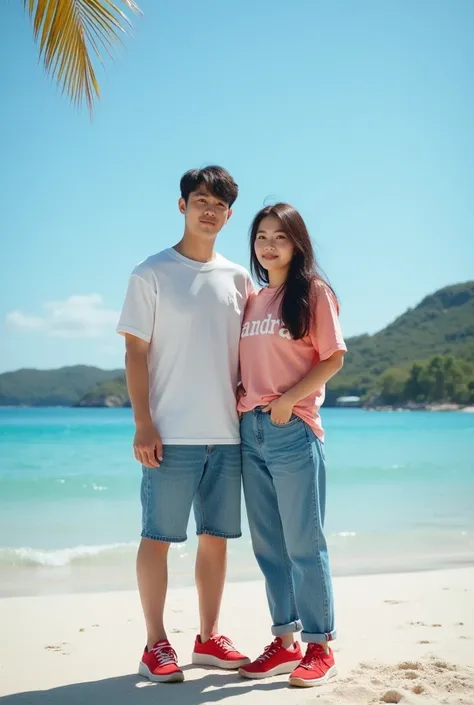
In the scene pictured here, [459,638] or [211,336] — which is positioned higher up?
[211,336]

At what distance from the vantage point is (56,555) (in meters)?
7.49

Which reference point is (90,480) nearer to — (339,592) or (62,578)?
(62,578)

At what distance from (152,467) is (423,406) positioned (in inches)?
3190

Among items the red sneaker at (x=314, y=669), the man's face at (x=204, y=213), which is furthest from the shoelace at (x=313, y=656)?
the man's face at (x=204, y=213)

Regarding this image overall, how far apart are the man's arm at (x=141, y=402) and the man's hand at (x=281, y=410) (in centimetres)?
51

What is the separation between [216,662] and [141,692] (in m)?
0.47

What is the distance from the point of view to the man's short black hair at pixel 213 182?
3.50m

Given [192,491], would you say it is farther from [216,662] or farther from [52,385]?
[52,385]

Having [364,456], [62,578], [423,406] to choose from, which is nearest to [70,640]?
[62,578]

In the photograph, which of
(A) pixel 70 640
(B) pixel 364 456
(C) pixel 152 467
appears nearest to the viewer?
(C) pixel 152 467

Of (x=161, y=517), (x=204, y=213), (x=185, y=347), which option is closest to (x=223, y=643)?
(x=161, y=517)

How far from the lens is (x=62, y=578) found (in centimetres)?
655

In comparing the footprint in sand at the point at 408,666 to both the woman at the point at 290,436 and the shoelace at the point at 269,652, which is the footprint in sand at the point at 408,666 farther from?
the shoelace at the point at 269,652

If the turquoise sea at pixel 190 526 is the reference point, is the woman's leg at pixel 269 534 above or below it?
above
